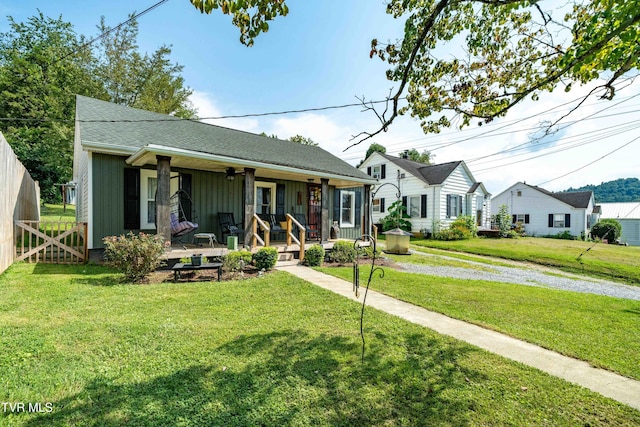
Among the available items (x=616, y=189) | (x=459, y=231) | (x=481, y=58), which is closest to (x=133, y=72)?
(x=459, y=231)

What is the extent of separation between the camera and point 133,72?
2377 centimetres

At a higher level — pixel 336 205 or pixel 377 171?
pixel 377 171

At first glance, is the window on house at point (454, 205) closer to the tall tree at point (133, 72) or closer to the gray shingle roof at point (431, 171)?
the gray shingle roof at point (431, 171)

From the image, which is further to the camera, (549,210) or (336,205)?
(549,210)

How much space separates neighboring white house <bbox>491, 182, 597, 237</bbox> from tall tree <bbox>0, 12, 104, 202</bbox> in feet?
122

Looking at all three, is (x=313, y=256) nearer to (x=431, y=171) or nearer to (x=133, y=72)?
(x=431, y=171)

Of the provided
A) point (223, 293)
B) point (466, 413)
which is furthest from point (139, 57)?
point (466, 413)

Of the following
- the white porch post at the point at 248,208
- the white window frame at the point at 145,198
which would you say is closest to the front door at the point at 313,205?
the white porch post at the point at 248,208

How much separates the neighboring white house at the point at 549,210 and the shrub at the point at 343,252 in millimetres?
25204

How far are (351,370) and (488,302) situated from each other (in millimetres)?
3881

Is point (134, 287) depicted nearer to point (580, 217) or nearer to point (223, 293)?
point (223, 293)

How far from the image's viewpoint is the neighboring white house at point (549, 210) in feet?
83.3

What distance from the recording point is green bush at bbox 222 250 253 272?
715cm

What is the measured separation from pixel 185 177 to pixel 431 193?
15182mm
